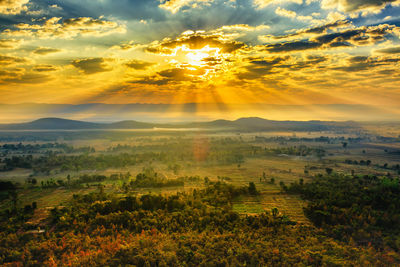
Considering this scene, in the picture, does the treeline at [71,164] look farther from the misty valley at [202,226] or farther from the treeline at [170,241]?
the treeline at [170,241]

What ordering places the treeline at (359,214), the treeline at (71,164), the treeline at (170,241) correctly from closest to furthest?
the treeline at (170,241) < the treeline at (359,214) < the treeline at (71,164)

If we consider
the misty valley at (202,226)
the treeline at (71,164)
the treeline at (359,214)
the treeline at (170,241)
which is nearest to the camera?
the treeline at (170,241)

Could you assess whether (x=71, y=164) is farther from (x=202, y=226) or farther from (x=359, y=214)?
(x=359, y=214)

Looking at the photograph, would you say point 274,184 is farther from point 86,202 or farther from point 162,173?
point 86,202

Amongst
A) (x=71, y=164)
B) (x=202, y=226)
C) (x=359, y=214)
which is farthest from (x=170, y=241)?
(x=71, y=164)

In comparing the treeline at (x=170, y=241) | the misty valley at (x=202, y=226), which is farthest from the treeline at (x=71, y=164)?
the treeline at (x=170, y=241)

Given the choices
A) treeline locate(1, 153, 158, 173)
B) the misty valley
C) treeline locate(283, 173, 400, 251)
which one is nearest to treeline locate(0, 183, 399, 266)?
the misty valley

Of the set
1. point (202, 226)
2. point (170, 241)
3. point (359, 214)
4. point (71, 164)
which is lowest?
point (71, 164)
